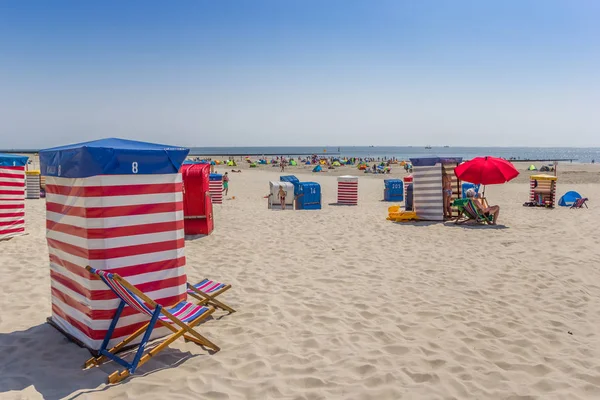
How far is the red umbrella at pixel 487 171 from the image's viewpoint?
11.2 m

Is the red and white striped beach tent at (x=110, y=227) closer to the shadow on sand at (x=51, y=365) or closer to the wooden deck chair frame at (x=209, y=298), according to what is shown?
the shadow on sand at (x=51, y=365)

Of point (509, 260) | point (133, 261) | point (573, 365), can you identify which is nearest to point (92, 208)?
point (133, 261)

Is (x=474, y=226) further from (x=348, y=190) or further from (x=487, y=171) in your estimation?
(x=348, y=190)

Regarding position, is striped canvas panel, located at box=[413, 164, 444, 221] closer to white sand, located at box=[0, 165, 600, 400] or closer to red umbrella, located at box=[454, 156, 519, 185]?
red umbrella, located at box=[454, 156, 519, 185]

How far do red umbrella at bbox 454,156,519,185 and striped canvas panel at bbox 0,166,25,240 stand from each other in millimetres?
10860

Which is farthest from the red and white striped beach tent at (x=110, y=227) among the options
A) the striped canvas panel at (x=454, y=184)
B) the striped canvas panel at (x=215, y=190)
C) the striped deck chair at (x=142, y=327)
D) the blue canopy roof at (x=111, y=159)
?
the striped canvas panel at (x=215, y=190)

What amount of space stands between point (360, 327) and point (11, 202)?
852 cm

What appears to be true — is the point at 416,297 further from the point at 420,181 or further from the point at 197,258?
the point at 420,181

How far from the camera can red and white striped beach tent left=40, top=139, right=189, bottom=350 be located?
3854 mm

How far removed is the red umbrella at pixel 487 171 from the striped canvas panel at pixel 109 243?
9.11 m

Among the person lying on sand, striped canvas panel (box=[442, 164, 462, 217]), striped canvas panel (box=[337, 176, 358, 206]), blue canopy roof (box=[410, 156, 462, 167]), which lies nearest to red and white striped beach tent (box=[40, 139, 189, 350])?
blue canopy roof (box=[410, 156, 462, 167])

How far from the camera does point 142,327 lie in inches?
163

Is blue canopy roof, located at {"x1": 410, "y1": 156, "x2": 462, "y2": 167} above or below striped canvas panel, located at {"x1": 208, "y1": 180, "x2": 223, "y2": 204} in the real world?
above

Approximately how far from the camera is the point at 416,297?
5.70 metres
